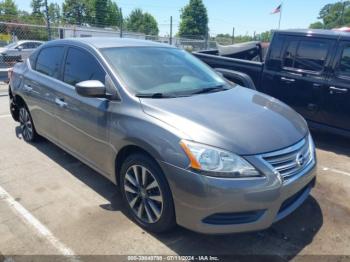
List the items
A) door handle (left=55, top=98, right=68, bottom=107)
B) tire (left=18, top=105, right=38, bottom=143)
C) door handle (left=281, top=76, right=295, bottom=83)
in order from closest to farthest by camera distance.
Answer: door handle (left=55, top=98, right=68, bottom=107)
tire (left=18, top=105, right=38, bottom=143)
door handle (left=281, top=76, right=295, bottom=83)

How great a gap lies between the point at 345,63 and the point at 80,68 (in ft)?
13.3

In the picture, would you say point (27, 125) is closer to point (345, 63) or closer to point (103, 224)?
point (103, 224)

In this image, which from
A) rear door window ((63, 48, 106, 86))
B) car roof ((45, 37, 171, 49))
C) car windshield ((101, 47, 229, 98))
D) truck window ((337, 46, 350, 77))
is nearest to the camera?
car windshield ((101, 47, 229, 98))

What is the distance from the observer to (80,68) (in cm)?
388

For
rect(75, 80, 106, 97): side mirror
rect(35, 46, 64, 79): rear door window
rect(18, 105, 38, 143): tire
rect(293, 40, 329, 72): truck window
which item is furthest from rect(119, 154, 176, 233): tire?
rect(293, 40, 329, 72): truck window

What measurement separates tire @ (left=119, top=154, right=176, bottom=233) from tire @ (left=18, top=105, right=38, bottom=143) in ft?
8.34

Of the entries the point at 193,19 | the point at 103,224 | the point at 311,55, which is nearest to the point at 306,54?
the point at 311,55

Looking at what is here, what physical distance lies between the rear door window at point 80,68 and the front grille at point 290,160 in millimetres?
1863

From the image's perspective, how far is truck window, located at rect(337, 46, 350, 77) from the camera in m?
5.29

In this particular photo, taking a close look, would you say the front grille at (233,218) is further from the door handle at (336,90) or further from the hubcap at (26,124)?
the hubcap at (26,124)

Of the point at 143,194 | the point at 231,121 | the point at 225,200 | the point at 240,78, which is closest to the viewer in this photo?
the point at 225,200

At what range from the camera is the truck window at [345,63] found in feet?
17.3

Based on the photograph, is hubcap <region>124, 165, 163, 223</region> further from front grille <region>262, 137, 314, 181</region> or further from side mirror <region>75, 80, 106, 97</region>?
front grille <region>262, 137, 314, 181</region>

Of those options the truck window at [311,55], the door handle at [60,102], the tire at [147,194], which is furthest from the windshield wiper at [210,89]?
the truck window at [311,55]
